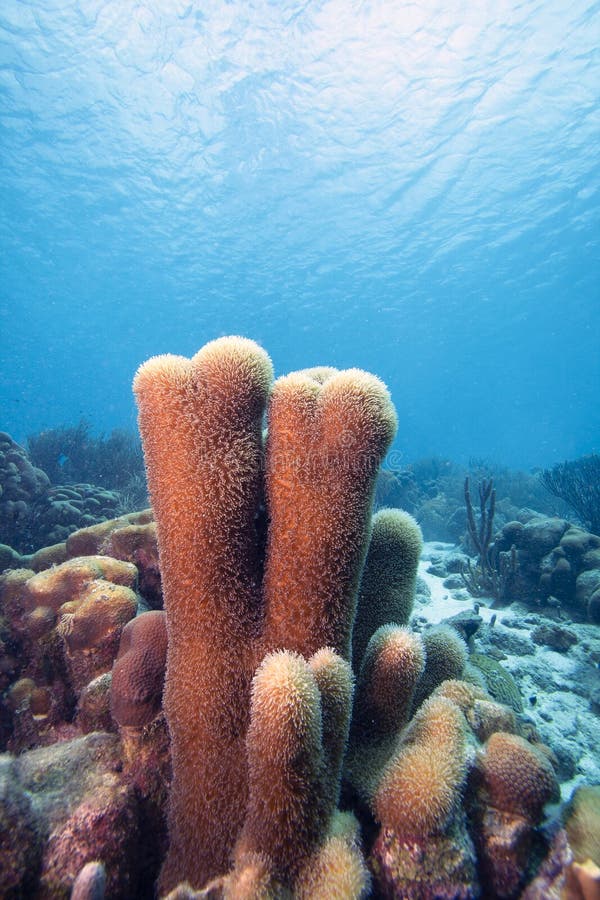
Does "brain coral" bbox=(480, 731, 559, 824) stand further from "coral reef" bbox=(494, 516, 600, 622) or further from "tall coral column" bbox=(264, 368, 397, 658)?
"coral reef" bbox=(494, 516, 600, 622)

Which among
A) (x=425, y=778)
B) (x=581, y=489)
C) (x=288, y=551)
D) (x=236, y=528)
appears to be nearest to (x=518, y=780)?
(x=425, y=778)

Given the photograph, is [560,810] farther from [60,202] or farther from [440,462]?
[60,202]

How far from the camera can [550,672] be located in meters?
5.00

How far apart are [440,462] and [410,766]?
75.2 ft

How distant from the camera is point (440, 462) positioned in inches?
918

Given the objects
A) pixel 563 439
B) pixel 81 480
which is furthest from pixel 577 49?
pixel 563 439

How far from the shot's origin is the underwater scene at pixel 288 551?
57.3 inches

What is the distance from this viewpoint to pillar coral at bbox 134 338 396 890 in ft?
5.05

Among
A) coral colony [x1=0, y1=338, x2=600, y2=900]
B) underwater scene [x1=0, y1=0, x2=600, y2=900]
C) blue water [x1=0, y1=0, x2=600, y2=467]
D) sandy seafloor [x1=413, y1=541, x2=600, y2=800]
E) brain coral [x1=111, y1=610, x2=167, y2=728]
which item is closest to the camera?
coral colony [x1=0, y1=338, x2=600, y2=900]

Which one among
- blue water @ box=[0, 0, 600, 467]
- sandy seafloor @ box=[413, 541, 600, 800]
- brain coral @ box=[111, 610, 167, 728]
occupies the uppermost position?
blue water @ box=[0, 0, 600, 467]

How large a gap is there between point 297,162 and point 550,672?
92.1 ft

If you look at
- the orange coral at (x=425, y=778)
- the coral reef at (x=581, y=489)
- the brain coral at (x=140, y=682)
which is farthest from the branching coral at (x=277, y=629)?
the coral reef at (x=581, y=489)

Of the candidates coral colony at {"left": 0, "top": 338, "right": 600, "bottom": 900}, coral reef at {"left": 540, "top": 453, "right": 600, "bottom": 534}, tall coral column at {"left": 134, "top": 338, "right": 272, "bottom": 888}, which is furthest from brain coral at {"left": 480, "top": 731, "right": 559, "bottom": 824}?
coral reef at {"left": 540, "top": 453, "right": 600, "bottom": 534}

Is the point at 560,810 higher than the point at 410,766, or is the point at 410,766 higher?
A: the point at 410,766
